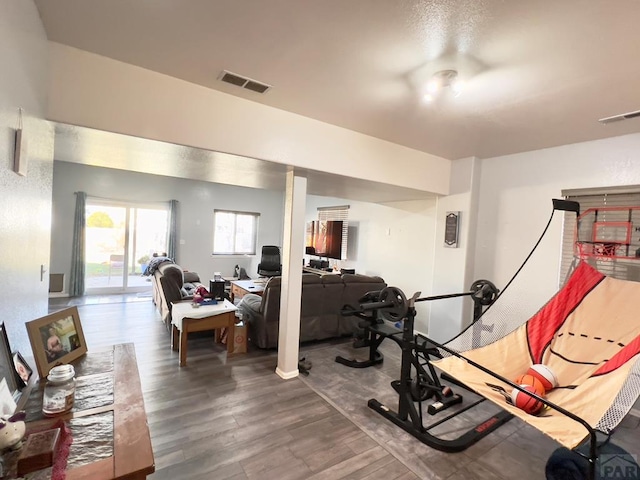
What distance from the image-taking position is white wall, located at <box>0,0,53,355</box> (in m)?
1.19

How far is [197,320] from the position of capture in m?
3.32

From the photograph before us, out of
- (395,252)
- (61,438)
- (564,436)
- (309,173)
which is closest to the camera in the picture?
(61,438)

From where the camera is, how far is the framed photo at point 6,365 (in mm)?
1108

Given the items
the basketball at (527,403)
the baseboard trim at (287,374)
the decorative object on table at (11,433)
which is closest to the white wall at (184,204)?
the baseboard trim at (287,374)

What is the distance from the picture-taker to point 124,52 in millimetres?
1933

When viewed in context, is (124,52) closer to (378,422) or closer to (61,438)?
(61,438)

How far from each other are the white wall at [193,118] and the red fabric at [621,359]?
2.31m

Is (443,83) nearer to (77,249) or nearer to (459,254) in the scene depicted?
(459,254)

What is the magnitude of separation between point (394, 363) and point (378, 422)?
1187 mm

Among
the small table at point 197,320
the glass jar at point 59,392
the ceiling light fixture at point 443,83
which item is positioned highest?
the ceiling light fixture at point 443,83

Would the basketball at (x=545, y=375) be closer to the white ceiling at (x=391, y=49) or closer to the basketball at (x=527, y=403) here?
the basketball at (x=527, y=403)

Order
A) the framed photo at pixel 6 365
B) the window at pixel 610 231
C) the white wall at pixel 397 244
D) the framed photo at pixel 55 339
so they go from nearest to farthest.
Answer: the framed photo at pixel 6 365 < the framed photo at pixel 55 339 < the window at pixel 610 231 < the white wall at pixel 397 244

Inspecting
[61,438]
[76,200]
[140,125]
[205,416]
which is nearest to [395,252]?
[205,416]

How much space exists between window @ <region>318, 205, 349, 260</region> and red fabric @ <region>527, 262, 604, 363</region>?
400 centimetres
